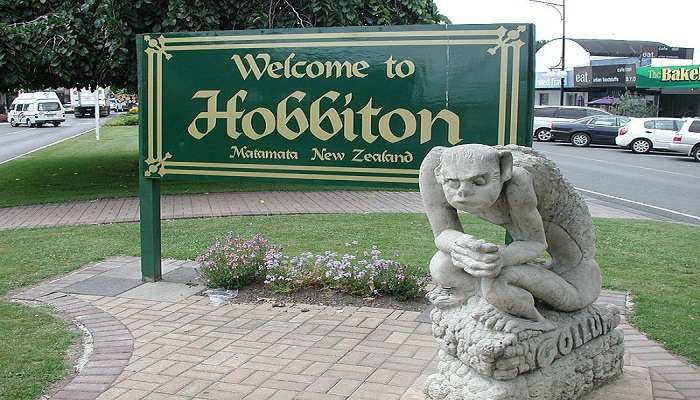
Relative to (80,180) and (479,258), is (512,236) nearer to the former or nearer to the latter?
(479,258)

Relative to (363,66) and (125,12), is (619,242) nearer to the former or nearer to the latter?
(363,66)

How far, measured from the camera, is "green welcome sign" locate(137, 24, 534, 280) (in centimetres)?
627

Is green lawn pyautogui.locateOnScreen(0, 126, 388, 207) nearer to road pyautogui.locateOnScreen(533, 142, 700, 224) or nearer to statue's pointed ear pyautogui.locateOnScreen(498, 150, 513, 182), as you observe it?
road pyautogui.locateOnScreen(533, 142, 700, 224)

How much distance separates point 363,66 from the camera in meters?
6.79

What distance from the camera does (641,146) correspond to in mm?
27781

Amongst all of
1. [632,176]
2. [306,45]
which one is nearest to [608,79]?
[632,176]

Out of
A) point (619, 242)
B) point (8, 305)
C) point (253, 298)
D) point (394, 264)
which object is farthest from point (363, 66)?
point (619, 242)

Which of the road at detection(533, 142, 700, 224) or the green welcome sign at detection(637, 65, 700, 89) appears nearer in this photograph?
the road at detection(533, 142, 700, 224)

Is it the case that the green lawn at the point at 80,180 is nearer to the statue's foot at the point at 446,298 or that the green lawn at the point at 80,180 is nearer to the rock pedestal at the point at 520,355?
the statue's foot at the point at 446,298

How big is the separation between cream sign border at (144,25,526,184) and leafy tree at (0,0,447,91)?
235 inches

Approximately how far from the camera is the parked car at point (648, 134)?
88.2ft

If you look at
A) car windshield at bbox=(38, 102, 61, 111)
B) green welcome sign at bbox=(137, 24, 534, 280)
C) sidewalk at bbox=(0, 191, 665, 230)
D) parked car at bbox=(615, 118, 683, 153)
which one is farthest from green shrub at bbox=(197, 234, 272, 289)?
car windshield at bbox=(38, 102, 61, 111)

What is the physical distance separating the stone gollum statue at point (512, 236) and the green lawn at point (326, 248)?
193 centimetres

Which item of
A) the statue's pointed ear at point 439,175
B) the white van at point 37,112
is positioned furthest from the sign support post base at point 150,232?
the white van at point 37,112
